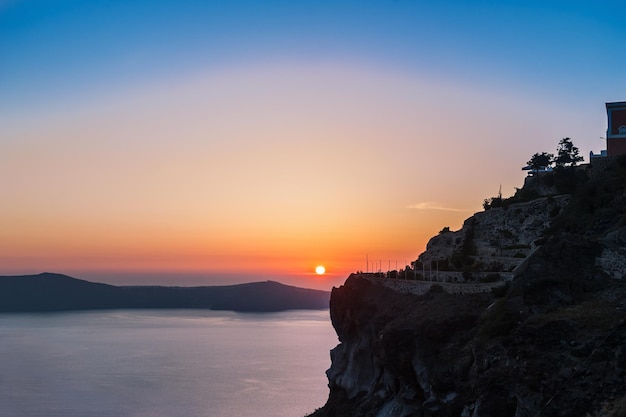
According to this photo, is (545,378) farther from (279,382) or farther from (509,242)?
(279,382)

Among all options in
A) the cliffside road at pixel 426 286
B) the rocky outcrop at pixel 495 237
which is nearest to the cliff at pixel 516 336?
the cliffside road at pixel 426 286

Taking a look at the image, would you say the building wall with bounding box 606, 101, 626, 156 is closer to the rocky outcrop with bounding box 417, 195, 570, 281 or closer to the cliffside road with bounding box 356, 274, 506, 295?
the rocky outcrop with bounding box 417, 195, 570, 281

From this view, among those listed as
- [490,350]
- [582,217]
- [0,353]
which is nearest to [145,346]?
[0,353]

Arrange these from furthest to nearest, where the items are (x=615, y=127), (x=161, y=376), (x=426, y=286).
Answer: (x=161, y=376)
(x=615, y=127)
(x=426, y=286)

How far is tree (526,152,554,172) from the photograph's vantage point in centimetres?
6006

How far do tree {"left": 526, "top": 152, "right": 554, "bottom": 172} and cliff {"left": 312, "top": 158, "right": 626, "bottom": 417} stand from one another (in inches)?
389

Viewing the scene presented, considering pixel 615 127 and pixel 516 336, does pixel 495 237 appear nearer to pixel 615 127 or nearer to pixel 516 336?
pixel 615 127

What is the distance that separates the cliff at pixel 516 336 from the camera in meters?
23.3

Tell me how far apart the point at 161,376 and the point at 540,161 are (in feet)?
242

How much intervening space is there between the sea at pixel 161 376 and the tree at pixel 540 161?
40.5m

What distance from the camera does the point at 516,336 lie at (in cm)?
2653

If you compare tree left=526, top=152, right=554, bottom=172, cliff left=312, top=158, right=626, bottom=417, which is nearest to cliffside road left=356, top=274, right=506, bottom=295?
cliff left=312, top=158, right=626, bottom=417

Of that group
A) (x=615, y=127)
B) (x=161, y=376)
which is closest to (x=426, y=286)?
(x=615, y=127)

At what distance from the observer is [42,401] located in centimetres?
8844
